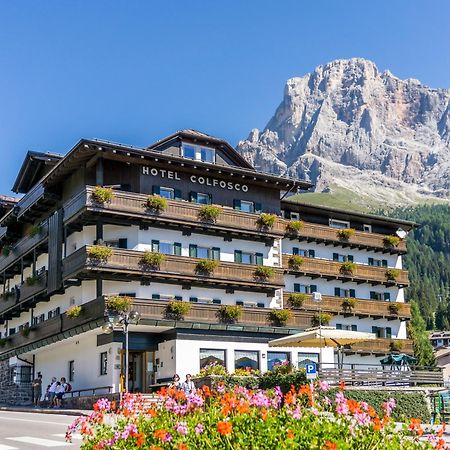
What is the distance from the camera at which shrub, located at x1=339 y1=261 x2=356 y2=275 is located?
171ft

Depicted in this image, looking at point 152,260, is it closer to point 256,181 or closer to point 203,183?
point 203,183

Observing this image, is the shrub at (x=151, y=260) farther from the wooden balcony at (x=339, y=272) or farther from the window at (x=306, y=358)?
the wooden balcony at (x=339, y=272)

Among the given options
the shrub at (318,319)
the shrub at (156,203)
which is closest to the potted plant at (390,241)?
the shrub at (318,319)

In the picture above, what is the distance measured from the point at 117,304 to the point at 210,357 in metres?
6.29

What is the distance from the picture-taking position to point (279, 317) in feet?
139

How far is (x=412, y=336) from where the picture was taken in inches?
3007

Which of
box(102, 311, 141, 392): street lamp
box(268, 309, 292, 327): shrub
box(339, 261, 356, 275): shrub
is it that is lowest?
box(102, 311, 141, 392): street lamp

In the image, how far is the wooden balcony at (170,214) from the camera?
38.4 meters

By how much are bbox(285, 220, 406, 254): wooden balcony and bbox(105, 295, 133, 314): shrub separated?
16.1 meters

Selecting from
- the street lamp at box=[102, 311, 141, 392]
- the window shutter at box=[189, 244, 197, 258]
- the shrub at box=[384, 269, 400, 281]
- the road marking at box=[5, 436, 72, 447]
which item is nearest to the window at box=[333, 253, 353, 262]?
the shrub at box=[384, 269, 400, 281]

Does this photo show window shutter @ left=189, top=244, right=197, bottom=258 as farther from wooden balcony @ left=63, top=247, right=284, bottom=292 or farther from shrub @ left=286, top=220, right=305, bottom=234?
shrub @ left=286, top=220, right=305, bottom=234

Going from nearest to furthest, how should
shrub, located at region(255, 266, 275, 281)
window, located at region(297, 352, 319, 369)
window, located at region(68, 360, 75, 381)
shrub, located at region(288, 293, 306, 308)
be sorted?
window, located at region(68, 360, 75, 381), shrub, located at region(255, 266, 275, 281), window, located at region(297, 352, 319, 369), shrub, located at region(288, 293, 306, 308)

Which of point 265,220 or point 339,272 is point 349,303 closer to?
point 339,272

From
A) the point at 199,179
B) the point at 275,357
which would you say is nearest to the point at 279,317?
the point at 275,357
